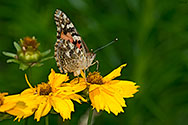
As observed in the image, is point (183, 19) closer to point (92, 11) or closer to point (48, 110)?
point (92, 11)

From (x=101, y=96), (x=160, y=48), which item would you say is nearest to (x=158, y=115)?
(x=160, y=48)

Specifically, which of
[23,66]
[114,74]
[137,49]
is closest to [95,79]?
[114,74]

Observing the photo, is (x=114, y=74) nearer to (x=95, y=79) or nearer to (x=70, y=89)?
(x=95, y=79)

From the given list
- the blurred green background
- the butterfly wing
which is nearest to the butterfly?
the butterfly wing

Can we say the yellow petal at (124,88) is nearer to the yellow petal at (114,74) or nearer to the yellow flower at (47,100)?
the yellow petal at (114,74)

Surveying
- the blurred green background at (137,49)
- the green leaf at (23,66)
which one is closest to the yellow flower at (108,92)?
the green leaf at (23,66)

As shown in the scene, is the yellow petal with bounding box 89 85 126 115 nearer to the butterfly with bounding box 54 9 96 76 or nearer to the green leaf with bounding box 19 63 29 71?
the butterfly with bounding box 54 9 96 76
